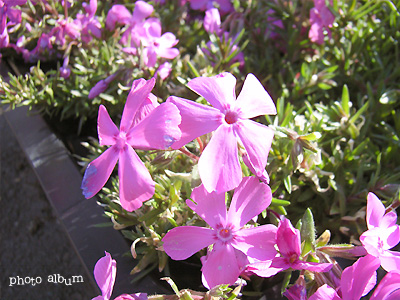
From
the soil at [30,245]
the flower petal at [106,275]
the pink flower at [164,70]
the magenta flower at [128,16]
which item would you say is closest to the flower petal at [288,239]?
the flower petal at [106,275]

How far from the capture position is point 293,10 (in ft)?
3.96

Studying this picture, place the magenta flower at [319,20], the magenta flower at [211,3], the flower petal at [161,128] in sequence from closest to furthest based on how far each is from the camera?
the flower petal at [161,128] < the magenta flower at [319,20] < the magenta flower at [211,3]

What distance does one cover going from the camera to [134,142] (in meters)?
0.56

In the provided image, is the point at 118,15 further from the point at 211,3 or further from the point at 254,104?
the point at 254,104

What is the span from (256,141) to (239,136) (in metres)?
0.02

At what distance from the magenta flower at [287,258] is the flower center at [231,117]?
0.48ft

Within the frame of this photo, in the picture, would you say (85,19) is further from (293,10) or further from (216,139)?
(216,139)

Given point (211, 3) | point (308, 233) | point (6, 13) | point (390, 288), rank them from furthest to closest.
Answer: point (211, 3)
point (6, 13)
point (308, 233)
point (390, 288)

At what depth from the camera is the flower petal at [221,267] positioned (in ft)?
1.88

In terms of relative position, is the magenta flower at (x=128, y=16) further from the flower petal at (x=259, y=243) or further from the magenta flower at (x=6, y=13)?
the flower petal at (x=259, y=243)

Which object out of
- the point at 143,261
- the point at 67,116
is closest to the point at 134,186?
the point at 143,261

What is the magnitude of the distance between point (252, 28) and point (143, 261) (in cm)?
78

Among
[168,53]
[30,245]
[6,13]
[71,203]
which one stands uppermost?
[6,13]

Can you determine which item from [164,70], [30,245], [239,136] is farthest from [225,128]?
[30,245]
